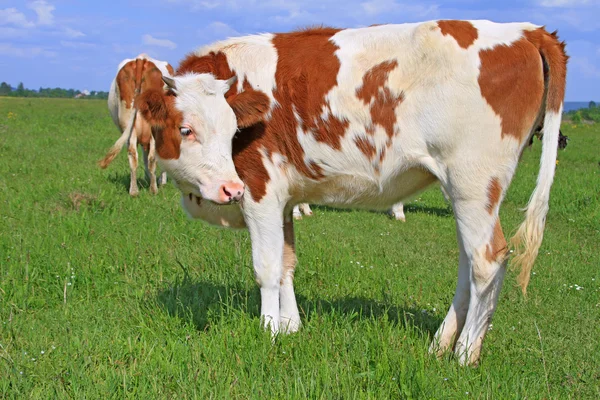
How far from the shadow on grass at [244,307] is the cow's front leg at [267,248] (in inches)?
9.3

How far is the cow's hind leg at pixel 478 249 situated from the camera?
13.2 feet

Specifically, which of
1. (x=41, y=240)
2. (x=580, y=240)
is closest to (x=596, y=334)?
(x=580, y=240)

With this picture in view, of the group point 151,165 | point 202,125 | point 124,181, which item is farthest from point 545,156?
point 124,181

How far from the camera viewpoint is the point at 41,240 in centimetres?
630

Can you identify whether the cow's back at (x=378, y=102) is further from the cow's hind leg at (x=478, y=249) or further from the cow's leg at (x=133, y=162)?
the cow's leg at (x=133, y=162)

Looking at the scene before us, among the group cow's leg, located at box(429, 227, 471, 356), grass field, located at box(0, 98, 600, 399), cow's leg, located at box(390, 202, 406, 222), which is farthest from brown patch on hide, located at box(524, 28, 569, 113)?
cow's leg, located at box(390, 202, 406, 222)

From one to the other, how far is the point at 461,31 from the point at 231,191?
181 centimetres

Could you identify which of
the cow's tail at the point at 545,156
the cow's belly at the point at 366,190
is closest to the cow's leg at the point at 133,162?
the cow's belly at the point at 366,190

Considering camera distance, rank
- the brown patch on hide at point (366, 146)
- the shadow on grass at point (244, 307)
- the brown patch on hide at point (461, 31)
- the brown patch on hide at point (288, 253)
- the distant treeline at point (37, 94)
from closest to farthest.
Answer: the brown patch on hide at point (461, 31) → the brown patch on hide at point (366, 146) → the shadow on grass at point (244, 307) → the brown patch on hide at point (288, 253) → the distant treeline at point (37, 94)

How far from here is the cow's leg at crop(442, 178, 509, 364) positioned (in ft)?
13.2

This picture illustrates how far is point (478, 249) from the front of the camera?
408 centimetres

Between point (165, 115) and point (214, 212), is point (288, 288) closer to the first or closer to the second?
point (214, 212)

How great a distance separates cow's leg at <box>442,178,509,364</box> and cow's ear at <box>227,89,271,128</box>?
1.39 m

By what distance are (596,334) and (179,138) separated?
3.42 meters
